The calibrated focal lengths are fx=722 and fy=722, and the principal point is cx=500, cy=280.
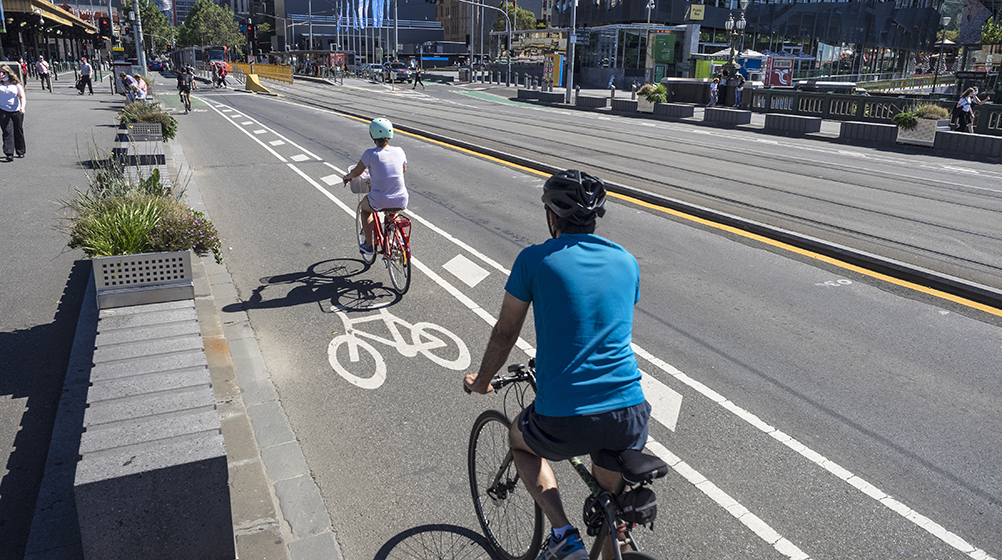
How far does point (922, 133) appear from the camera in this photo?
77.2 feet

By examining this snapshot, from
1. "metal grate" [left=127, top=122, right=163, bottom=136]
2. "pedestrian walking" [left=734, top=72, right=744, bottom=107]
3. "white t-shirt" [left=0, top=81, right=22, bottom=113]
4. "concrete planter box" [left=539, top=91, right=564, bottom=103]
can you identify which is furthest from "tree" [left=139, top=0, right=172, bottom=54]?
"metal grate" [left=127, top=122, right=163, bottom=136]

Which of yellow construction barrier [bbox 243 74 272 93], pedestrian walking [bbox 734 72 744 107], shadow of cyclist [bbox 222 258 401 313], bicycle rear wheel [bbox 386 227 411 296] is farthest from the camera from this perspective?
yellow construction barrier [bbox 243 74 272 93]

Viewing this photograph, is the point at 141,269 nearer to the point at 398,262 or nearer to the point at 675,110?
the point at 398,262

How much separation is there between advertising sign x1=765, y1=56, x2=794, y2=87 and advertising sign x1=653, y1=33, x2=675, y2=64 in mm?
20271

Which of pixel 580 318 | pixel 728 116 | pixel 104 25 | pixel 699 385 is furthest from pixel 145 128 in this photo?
pixel 104 25

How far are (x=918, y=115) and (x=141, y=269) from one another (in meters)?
25.1

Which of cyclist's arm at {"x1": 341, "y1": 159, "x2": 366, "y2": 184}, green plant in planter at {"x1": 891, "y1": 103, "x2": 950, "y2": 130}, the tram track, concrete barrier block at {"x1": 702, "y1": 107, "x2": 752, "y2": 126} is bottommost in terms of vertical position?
the tram track

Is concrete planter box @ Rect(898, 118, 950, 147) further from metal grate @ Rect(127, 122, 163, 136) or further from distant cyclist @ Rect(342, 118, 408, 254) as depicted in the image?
metal grate @ Rect(127, 122, 163, 136)

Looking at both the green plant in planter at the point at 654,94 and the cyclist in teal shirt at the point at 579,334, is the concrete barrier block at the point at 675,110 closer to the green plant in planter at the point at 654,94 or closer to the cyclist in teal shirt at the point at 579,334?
the green plant in planter at the point at 654,94

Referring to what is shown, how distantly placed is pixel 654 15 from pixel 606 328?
72215mm

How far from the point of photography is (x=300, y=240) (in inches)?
411

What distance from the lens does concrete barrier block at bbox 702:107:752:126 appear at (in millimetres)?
30672

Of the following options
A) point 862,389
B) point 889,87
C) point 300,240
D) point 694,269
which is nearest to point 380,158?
point 300,240

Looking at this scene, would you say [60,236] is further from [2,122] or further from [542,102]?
[542,102]
